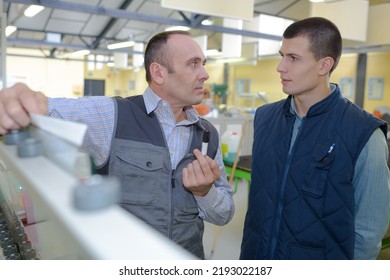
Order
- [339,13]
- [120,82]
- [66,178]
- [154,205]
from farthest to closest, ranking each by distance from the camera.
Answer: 1. [120,82]
2. [339,13]
3. [154,205]
4. [66,178]

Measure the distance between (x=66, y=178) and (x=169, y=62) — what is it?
3.30 feet

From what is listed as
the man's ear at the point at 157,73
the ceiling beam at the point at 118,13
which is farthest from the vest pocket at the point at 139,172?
the ceiling beam at the point at 118,13

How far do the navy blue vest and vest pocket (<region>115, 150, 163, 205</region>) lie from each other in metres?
0.52

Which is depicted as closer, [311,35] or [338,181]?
[338,181]

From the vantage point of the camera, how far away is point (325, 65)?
4.89 ft

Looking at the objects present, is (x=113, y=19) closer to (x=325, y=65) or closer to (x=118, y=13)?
(x=118, y=13)

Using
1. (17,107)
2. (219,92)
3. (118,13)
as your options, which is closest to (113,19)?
(118,13)

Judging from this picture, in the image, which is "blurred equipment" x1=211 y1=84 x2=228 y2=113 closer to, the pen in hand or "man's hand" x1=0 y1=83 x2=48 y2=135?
the pen in hand

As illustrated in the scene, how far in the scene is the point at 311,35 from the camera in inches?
57.4

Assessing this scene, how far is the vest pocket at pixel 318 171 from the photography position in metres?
1.30

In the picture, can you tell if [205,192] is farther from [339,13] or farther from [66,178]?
[339,13]

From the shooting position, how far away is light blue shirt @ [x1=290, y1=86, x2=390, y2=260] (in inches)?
50.1

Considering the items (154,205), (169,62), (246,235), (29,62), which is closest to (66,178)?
(154,205)

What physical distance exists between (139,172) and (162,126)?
0.21m
